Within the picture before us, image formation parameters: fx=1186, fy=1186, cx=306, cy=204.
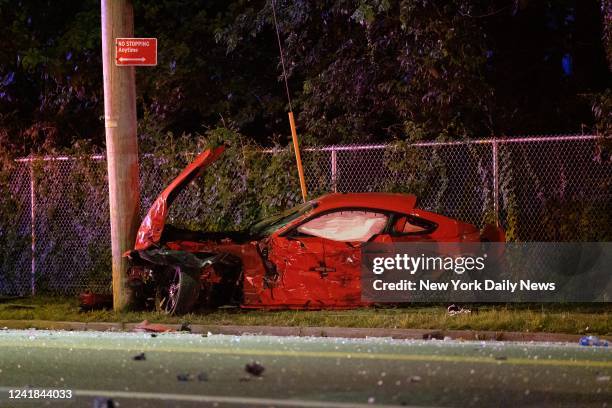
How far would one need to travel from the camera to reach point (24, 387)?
9133mm

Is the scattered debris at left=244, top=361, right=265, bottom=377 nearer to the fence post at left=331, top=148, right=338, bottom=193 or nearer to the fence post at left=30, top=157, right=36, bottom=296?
the fence post at left=331, top=148, right=338, bottom=193

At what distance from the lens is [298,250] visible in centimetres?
1392

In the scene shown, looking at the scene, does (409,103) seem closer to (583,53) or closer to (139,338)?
(583,53)

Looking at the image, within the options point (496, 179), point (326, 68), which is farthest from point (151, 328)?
point (326, 68)

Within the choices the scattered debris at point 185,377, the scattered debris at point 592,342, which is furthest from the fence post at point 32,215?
the scattered debris at point 592,342

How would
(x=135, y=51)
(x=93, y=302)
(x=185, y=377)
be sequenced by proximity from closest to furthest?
(x=185, y=377), (x=135, y=51), (x=93, y=302)

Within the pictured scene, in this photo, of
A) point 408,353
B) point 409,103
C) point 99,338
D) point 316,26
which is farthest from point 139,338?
point 316,26

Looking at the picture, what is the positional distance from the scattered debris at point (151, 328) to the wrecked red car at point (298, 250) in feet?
1.95

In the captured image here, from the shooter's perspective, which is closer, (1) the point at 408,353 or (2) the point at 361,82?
(1) the point at 408,353

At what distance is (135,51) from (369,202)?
3.38 metres

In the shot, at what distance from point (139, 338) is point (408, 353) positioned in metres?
3.14

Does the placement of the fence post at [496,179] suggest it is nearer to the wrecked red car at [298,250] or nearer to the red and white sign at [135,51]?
the wrecked red car at [298,250]

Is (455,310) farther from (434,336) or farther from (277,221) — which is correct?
(277,221)

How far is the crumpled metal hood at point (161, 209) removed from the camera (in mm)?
14023
